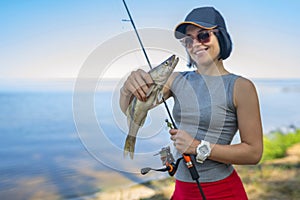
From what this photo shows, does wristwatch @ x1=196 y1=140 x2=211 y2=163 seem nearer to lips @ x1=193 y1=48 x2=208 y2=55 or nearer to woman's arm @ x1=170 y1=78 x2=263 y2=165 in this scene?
woman's arm @ x1=170 y1=78 x2=263 y2=165

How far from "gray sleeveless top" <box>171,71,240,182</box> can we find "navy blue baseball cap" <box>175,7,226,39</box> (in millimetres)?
154

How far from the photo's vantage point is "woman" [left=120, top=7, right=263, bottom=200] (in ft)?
3.49

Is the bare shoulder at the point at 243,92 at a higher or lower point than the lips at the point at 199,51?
lower

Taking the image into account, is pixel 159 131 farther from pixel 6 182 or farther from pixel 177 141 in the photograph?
pixel 6 182

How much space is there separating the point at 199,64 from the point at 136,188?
98.1 inches

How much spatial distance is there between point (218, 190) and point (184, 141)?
21 centimetres

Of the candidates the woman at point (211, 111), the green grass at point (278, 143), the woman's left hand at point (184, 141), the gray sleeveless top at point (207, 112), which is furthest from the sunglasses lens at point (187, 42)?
the green grass at point (278, 143)

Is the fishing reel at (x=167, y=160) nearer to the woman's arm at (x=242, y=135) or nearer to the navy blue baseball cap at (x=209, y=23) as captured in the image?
the woman's arm at (x=242, y=135)

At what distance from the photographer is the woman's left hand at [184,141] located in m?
1.05

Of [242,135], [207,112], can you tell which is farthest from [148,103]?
[242,135]

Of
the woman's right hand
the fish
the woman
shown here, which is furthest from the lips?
the woman's right hand

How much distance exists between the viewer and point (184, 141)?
3.46 ft

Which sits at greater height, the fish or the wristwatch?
the fish

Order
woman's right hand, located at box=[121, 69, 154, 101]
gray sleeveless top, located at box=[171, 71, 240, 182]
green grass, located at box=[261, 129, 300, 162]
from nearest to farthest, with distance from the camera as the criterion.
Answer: woman's right hand, located at box=[121, 69, 154, 101] < gray sleeveless top, located at box=[171, 71, 240, 182] < green grass, located at box=[261, 129, 300, 162]
